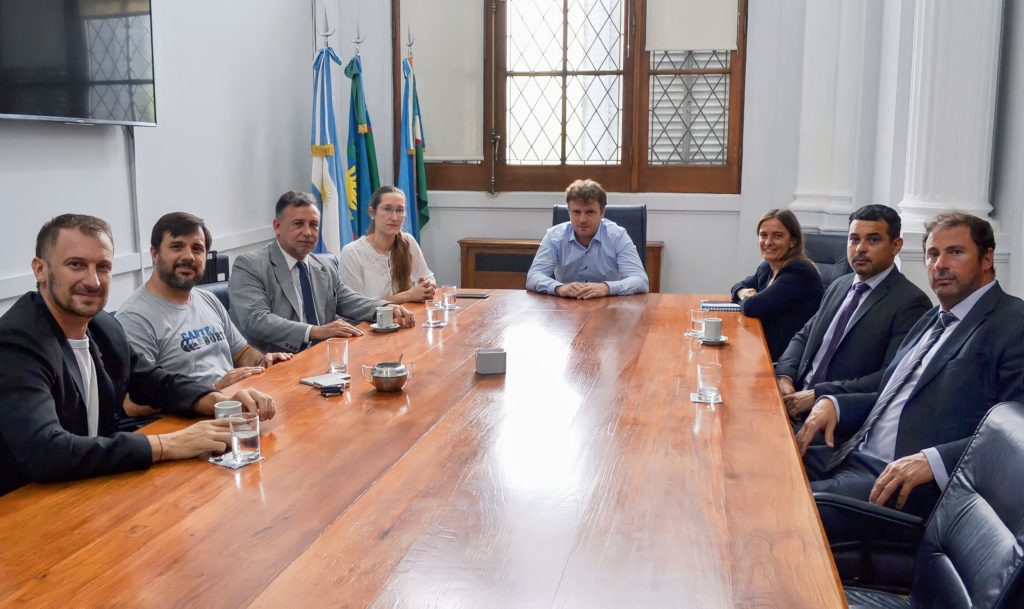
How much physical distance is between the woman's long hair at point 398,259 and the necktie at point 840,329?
2.06 metres

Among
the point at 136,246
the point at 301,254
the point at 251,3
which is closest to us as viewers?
the point at 301,254

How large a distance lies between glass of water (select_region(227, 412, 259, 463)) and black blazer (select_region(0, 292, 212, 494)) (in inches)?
6.5

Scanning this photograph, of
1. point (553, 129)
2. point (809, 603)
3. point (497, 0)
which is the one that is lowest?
point (809, 603)

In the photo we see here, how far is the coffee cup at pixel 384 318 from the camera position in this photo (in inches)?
130

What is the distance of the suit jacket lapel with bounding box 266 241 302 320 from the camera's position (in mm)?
3529

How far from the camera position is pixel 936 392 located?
7.52 ft

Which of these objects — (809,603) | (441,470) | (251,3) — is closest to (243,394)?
(441,470)

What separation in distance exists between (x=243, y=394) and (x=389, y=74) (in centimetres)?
497

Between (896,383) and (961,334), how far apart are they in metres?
0.28

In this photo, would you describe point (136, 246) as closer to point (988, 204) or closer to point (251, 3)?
point (251, 3)

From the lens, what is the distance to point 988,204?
152 inches

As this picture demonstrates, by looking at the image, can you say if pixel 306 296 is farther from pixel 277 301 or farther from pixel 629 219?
pixel 629 219

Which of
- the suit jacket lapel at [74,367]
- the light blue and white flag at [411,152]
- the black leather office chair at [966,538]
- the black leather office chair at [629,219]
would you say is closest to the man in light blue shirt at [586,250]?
the black leather office chair at [629,219]

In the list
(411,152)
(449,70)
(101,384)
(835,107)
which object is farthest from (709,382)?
(449,70)
